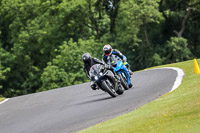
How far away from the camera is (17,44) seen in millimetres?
51312

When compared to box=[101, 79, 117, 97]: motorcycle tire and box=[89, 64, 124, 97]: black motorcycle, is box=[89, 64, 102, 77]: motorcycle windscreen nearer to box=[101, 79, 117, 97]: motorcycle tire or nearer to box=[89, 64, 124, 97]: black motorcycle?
box=[89, 64, 124, 97]: black motorcycle

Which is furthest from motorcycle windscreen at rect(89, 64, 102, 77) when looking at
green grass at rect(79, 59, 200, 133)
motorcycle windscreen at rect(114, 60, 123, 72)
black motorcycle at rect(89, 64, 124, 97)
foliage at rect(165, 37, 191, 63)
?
foliage at rect(165, 37, 191, 63)

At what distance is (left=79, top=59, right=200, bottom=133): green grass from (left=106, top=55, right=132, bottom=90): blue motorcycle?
5.14 meters

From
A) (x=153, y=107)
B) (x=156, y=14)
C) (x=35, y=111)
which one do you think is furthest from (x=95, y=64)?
(x=156, y=14)

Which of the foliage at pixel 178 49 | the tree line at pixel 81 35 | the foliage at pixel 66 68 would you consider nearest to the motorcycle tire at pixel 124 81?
the foliage at pixel 66 68

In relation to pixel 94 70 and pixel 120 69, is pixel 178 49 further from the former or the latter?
pixel 94 70

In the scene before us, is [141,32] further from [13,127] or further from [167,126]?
[167,126]

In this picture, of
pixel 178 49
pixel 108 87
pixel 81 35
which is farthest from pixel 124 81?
pixel 81 35

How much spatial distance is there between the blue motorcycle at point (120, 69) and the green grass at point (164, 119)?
5.14 m

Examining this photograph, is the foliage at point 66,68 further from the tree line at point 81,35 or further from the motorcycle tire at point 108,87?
the motorcycle tire at point 108,87

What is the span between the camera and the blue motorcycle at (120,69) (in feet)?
55.7

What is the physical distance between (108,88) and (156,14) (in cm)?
3300

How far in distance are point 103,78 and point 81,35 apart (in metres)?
38.2

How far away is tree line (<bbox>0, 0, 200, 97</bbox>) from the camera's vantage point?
47812mm
